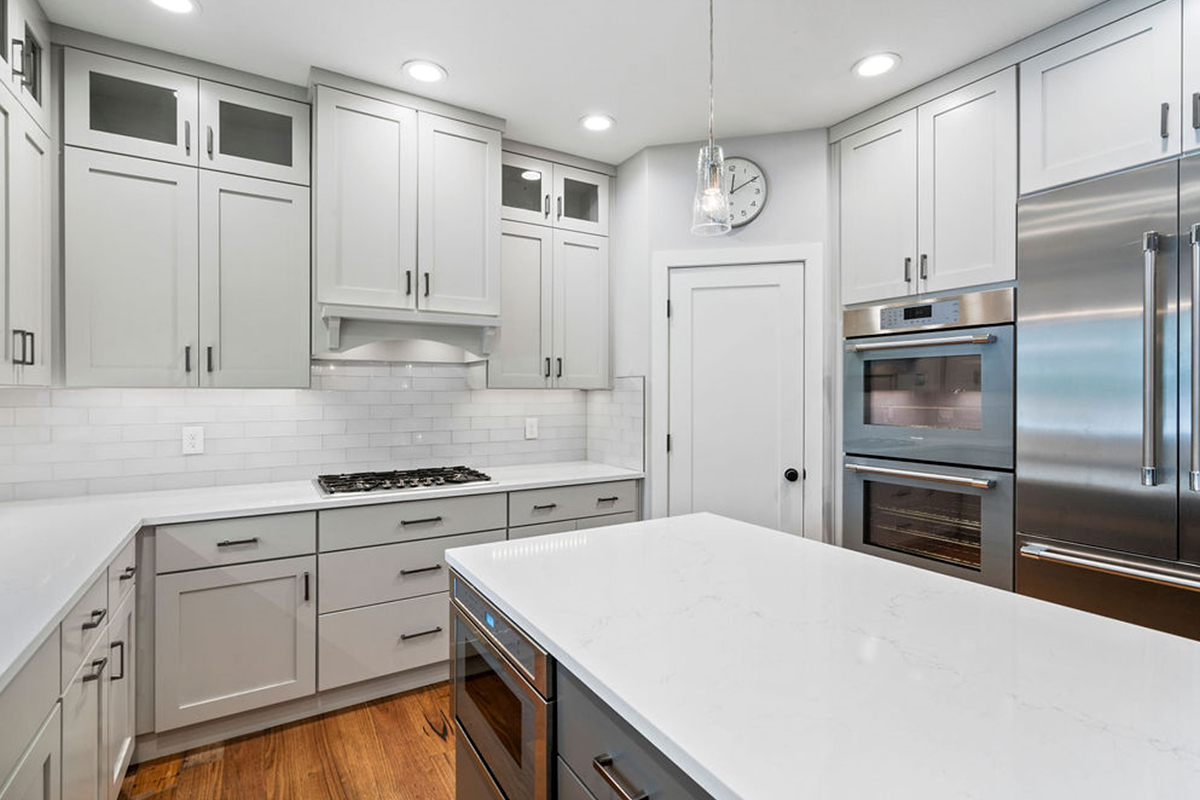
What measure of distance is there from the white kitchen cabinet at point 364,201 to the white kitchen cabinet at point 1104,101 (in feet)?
8.28

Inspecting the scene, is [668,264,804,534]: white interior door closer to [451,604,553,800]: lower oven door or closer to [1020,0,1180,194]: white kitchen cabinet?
[1020,0,1180,194]: white kitchen cabinet

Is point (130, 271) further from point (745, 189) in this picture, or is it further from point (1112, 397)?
point (1112, 397)

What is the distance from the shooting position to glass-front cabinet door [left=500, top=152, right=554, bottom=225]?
3248 mm

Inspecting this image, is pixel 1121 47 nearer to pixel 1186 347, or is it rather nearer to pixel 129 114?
pixel 1186 347

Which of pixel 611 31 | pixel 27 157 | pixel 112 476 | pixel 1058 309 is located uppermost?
pixel 611 31

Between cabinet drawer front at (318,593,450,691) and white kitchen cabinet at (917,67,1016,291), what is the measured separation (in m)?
2.47

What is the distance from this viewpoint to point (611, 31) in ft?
7.41

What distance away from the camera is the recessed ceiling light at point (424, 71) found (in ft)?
8.19

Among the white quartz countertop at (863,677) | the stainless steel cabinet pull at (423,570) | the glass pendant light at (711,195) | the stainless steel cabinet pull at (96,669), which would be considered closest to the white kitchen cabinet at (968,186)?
the glass pendant light at (711,195)

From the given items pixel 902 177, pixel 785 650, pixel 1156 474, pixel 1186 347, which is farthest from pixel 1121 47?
pixel 785 650

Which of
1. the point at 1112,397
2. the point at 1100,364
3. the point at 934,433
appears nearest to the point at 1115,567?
the point at 1112,397

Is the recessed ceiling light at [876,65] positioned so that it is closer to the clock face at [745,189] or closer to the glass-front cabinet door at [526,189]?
the clock face at [745,189]

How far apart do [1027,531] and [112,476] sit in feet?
11.8

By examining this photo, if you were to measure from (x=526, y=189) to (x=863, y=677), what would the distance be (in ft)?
9.79
